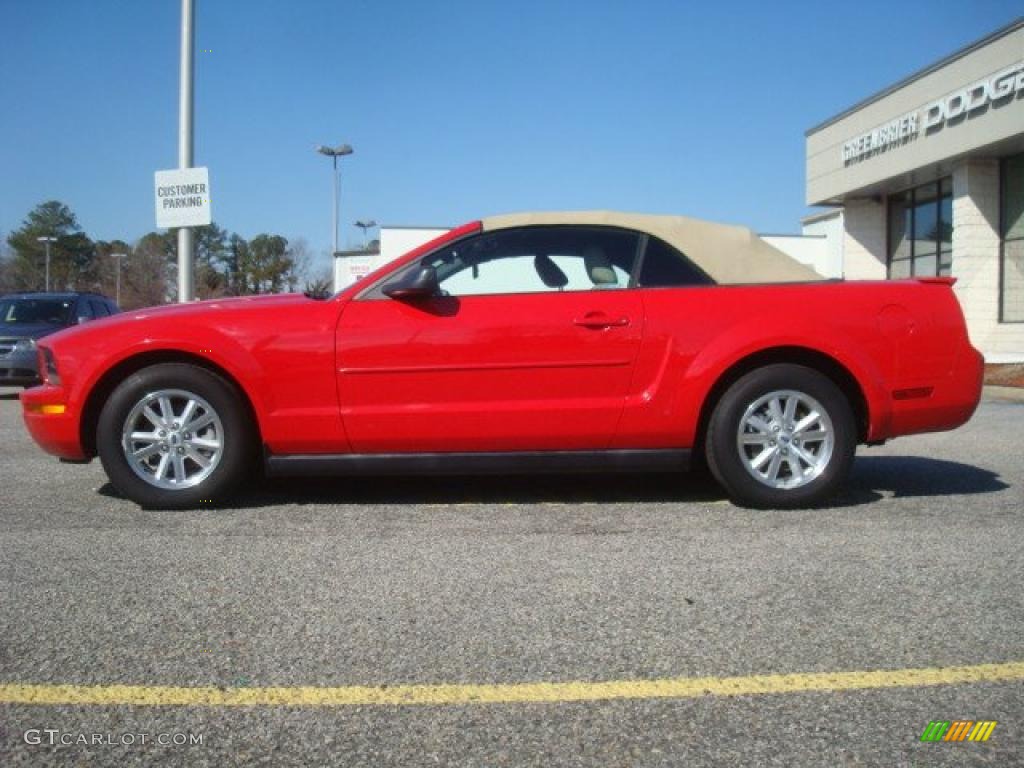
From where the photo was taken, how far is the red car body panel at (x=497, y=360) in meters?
4.45

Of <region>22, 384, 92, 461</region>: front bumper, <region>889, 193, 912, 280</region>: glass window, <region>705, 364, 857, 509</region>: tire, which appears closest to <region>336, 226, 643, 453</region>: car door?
<region>705, 364, 857, 509</region>: tire

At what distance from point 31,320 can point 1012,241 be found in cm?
1991

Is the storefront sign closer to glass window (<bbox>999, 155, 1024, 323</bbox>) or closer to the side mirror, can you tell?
glass window (<bbox>999, 155, 1024, 323</bbox>)

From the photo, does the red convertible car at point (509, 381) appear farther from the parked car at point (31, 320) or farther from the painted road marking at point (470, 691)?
the parked car at point (31, 320)

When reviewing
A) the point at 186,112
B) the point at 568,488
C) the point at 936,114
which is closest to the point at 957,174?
the point at 936,114

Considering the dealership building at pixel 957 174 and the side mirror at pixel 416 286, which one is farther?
the dealership building at pixel 957 174

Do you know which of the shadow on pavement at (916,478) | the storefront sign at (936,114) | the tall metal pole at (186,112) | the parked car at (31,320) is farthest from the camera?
the storefront sign at (936,114)

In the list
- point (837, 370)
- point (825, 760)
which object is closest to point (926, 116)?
point (837, 370)

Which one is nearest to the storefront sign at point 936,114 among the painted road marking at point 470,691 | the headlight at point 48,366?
the painted road marking at point 470,691

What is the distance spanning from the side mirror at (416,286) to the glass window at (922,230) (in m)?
19.4

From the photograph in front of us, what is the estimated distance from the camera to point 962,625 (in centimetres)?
283

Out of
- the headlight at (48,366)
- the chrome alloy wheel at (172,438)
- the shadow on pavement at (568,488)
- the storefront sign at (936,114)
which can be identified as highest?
the storefront sign at (936,114)

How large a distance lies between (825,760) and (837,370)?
3008 millimetres

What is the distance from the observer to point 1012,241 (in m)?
19.1
